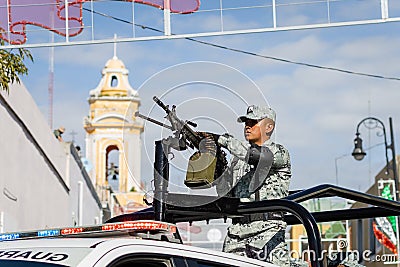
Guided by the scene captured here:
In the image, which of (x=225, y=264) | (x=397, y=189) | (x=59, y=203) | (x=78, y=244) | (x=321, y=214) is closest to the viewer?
(x=78, y=244)

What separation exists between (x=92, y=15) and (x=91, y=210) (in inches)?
973

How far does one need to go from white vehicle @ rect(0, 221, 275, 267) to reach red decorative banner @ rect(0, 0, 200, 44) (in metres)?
6.34

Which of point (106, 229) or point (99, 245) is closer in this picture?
point (99, 245)

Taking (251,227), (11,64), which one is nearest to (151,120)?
(251,227)

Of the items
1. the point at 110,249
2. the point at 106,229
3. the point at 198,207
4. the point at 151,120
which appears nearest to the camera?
the point at 110,249

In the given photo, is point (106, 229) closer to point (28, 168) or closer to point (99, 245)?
point (99, 245)

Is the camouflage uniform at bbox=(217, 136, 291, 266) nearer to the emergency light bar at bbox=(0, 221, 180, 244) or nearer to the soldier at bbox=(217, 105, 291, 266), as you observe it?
the soldier at bbox=(217, 105, 291, 266)

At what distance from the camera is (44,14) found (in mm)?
11070

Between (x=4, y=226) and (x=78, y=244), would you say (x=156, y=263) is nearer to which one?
(x=78, y=244)

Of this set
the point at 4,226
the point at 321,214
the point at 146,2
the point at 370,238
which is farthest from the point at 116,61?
the point at 321,214

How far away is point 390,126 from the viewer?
25.9 m

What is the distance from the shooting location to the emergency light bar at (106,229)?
439cm

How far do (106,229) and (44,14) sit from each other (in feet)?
22.9

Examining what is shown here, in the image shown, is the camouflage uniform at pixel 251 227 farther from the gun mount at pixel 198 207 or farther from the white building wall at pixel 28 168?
the white building wall at pixel 28 168
